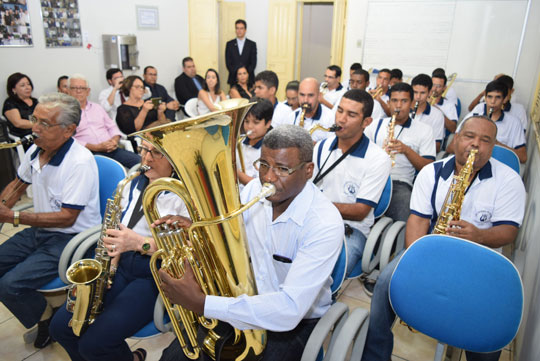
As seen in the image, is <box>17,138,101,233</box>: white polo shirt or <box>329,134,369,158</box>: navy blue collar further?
<box>329,134,369,158</box>: navy blue collar

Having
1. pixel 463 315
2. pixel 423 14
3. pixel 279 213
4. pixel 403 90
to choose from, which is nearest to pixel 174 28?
pixel 423 14

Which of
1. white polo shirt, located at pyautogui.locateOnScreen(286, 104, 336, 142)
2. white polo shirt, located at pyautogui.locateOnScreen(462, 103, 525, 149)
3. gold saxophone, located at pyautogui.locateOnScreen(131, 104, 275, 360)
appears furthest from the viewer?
white polo shirt, located at pyautogui.locateOnScreen(462, 103, 525, 149)

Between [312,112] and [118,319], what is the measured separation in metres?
2.89

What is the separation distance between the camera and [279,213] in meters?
1.63

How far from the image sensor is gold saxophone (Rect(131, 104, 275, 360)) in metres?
1.23

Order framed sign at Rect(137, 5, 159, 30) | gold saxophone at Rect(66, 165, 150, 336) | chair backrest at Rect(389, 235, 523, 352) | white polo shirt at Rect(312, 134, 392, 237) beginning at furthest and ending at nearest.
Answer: framed sign at Rect(137, 5, 159, 30) < white polo shirt at Rect(312, 134, 392, 237) < gold saxophone at Rect(66, 165, 150, 336) < chair backrest at Rect(389, 235, 523, 352)

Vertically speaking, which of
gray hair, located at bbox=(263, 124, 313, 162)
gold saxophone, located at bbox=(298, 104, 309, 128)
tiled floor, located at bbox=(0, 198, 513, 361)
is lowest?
tiled floor, located at bbox=(0, 198, 513, 361)

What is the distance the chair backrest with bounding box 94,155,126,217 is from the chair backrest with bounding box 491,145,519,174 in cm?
282

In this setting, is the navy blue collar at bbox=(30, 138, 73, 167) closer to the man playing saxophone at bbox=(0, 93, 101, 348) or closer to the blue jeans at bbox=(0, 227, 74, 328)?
the man playing saxophone at bbox=(0, 93, 101, 348)

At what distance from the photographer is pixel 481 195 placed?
2129mm

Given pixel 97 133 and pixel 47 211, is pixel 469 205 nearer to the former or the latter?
pixel 47 211

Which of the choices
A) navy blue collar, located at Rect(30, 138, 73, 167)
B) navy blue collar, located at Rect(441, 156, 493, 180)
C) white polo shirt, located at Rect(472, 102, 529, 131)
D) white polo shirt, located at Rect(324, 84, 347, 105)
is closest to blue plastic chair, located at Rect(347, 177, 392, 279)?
navy blue collar, located at Rect(441, 156, 493, 180)

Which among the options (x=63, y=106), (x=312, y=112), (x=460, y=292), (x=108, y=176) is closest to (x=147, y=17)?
(x=312, y=112)

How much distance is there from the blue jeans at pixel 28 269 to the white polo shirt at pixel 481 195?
7.12 ft
